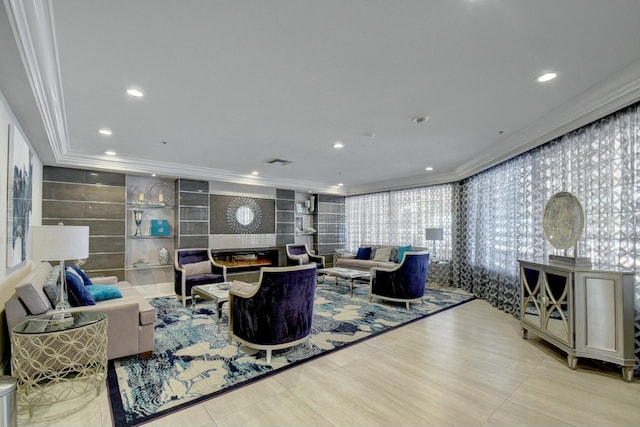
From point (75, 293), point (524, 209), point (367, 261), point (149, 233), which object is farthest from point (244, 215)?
point (524, 209)

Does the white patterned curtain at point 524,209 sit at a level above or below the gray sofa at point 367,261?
above

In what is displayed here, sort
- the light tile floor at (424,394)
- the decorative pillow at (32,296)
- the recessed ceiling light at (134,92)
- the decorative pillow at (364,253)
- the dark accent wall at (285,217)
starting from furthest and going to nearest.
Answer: the decorative pillow at (364,253)
the dark accent wall at (285,217)
the recessed ceiling light at (134,92)
the decorative pillow at (32,296)
the light tile floor at (424,394)

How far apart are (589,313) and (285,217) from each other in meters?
6.40

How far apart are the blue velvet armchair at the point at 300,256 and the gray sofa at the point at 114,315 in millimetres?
4580

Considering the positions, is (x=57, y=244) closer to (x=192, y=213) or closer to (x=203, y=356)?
(x=203, y=356)

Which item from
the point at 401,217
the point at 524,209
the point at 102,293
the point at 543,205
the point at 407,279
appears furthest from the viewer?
the point at 401,217

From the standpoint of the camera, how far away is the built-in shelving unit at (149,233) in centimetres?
592

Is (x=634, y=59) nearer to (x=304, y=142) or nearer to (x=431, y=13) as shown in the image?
(x=431, y=13)

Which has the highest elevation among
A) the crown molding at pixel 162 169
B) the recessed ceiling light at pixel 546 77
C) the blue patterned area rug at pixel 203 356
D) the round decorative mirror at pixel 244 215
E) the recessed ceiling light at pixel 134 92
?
the recessed ceiling light at pixel 546 77

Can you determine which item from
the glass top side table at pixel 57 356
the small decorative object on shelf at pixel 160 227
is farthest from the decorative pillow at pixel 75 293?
the small decorative object on shelf at pixel 160 227

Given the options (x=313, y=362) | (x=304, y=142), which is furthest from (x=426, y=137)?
(x=313, y=362)

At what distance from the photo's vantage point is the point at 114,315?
2.87 m

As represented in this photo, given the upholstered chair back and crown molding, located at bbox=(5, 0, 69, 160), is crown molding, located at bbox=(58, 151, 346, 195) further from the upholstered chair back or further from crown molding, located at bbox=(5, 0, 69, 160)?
the upholstered chair back

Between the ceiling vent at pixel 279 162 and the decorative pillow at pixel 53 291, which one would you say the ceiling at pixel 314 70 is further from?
the decorative pillow at pixel 53 291
